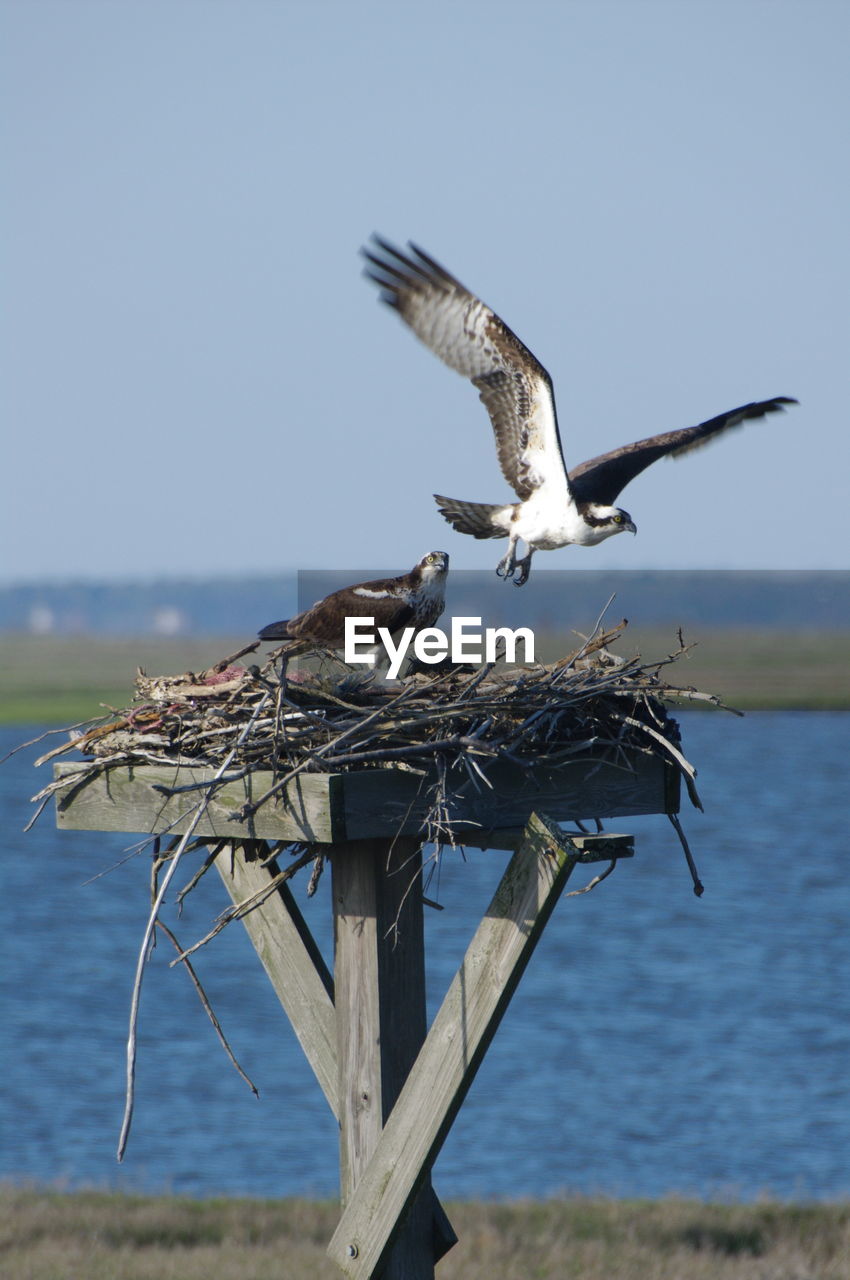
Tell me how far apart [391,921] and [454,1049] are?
1.27ft

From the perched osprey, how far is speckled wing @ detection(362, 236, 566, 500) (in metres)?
0.65

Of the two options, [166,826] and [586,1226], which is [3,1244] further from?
[166,826]

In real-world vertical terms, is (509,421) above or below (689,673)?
above

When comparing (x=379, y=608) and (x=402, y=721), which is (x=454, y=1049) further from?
(x=379, y=608)

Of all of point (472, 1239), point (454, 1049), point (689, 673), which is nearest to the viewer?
point (454, 1049)

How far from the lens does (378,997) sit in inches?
162

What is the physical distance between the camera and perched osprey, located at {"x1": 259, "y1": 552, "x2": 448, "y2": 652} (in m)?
4.92

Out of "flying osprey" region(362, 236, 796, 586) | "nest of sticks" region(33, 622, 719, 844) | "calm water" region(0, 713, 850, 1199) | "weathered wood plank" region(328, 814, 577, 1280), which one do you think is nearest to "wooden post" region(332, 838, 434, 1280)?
"weathered wood plank" region(328, 814, 577, 1280)

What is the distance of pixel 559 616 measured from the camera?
660 cm

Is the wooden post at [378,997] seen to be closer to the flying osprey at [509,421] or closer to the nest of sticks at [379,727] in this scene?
the nest of sticks at [379,727]

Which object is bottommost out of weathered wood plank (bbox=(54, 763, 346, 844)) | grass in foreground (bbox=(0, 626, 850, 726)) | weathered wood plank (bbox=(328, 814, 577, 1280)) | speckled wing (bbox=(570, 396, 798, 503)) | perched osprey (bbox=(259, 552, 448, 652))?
grass in foreground (bbox=(0, 626, 850, 726))

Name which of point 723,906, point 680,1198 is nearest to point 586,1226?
point 680,1198

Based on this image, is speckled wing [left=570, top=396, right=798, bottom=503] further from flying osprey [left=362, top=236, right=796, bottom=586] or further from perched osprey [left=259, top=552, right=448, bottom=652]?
perched osprey [left=259, top=552, right=448, bottom=652]

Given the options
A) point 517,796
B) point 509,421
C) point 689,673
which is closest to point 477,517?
point 509,421
